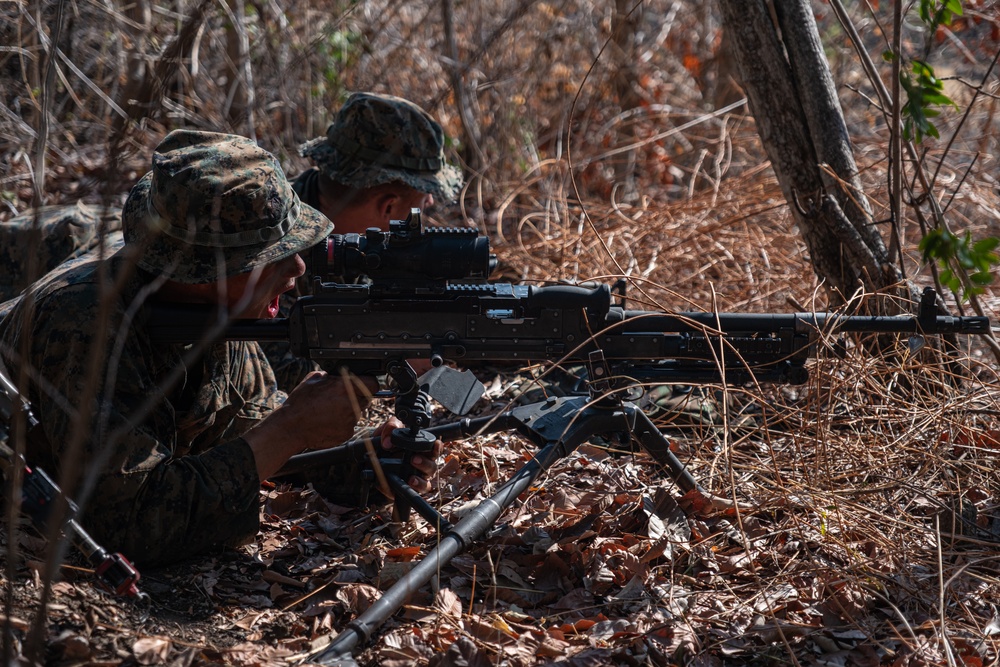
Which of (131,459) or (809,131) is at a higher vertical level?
(809,131)

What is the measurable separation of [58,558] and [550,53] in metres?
7.72

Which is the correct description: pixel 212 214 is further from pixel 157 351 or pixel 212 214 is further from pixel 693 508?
pixel 693 508

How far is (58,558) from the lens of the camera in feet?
5.72

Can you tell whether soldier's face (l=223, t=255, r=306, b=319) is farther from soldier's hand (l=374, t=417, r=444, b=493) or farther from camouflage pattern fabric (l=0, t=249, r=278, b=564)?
soldier's hand (l=374, t=417, r=444, b=493)

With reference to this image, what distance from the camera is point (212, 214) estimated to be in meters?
2.78

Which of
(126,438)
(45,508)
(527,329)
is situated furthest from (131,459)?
(527,329)

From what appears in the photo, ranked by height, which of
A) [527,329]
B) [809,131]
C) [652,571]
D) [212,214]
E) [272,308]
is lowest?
[652,571]

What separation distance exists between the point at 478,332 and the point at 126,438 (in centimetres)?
114

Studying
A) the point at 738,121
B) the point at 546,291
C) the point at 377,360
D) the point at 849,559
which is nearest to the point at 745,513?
the point at 849,559

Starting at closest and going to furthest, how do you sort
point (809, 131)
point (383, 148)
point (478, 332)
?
1. point (478, 332)
2. point (809, 131)
3. point (383, 148)

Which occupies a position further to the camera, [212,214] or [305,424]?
[305,424]

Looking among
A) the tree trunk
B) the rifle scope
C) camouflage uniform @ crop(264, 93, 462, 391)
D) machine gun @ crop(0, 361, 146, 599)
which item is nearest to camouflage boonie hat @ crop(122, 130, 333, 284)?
the rifle scope

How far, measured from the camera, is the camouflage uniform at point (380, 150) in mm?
4473

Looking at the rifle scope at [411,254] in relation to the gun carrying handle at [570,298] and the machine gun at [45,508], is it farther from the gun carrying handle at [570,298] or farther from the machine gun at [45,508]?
the machine gun at [45,508]
